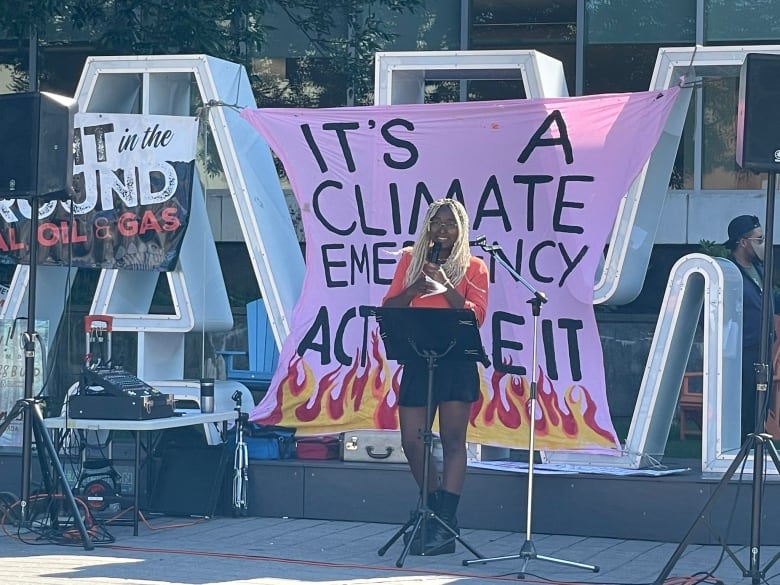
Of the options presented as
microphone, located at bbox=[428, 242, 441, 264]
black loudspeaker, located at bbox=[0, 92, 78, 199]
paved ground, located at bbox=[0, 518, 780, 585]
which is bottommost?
paved ground, located at bbox=[0, 518, 780, 585]

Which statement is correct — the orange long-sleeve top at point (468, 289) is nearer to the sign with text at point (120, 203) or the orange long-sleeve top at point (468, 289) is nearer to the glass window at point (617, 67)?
the sign with text at point (120, 203)

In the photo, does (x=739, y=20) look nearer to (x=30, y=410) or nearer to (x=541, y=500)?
(x=541, y=500)

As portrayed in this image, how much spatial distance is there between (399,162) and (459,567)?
2.89 m

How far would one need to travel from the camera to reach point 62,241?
995 centimetres

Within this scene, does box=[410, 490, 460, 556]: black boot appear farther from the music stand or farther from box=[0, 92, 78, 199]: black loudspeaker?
box=[0, 92, 78, 199]: black loudspeaker

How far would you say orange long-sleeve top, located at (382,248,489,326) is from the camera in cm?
775

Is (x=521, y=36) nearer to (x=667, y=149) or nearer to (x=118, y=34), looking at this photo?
(x=118, y=34)

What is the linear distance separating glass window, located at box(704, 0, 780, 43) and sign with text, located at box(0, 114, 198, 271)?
8.71 meters

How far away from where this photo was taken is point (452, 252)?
7.73 meters

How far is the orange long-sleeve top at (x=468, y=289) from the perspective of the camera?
7.75 m

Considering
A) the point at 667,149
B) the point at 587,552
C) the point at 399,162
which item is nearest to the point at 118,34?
the point at 399,162

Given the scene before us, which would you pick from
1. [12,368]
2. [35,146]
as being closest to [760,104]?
[35,146]

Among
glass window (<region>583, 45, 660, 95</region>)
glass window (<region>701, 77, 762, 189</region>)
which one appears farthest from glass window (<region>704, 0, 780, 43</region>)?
glass window (<region>583, 45, 660, 95</region>)

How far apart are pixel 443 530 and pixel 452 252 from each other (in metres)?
1.55
